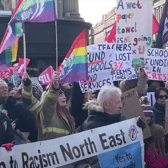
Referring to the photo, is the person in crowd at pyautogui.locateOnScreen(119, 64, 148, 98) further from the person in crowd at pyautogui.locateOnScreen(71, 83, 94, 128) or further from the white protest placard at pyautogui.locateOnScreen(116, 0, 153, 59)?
the white protest placard at pyautogui.locateOnScreen(116, 0, 153, 59)

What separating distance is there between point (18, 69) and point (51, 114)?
25.0ft

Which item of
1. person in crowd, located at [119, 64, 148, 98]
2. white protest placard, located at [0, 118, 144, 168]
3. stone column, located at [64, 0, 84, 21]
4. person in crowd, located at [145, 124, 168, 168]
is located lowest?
person in crowd, located at [145, 124, 168, 168]

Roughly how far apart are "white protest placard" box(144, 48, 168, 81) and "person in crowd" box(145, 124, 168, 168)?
9.07 ft

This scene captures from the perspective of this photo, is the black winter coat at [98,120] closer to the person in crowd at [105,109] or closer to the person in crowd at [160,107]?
the person in crowd at [105,109]

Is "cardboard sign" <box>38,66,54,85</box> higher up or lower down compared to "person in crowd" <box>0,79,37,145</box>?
higher up

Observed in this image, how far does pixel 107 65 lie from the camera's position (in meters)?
6.34

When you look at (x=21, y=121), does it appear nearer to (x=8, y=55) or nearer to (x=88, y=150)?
(x=88, y=150)

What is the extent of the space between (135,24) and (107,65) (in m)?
2.76

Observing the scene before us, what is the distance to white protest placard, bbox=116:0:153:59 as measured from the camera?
8516mm

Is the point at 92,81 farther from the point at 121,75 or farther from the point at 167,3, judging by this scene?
the point at 167,3

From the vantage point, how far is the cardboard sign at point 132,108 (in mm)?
4301

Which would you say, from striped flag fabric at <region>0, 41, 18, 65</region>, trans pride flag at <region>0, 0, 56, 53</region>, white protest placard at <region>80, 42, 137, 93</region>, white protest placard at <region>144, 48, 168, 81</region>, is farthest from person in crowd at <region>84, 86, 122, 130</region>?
white protest placard at <region>144, 48, 168, 81</region>

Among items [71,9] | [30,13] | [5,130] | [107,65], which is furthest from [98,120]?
[71,9]

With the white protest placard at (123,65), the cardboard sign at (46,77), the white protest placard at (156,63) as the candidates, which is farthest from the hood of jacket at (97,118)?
the cardboard sign at (46,77)
